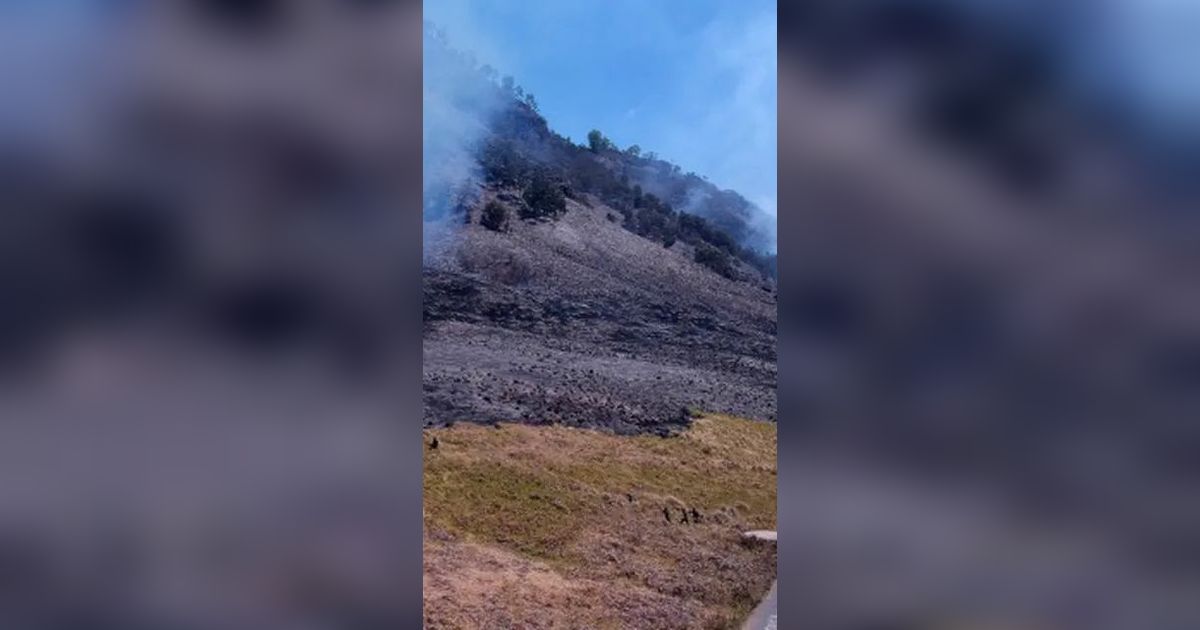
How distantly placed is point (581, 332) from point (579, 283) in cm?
72

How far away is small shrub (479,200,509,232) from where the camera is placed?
29.2ft

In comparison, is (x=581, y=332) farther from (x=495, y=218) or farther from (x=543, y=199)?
(x=543, y=199)

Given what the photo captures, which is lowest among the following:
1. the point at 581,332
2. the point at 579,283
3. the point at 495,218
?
the point at 581,332

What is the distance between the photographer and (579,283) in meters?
9.12

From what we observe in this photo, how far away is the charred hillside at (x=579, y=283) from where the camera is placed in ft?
26.2
